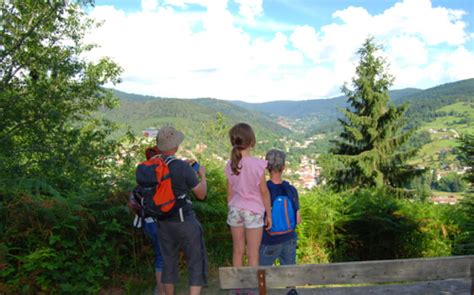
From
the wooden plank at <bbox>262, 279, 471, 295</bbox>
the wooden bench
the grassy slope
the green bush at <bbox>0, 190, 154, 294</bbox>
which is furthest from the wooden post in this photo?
the grassy slope

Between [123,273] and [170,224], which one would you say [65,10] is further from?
[170,224]

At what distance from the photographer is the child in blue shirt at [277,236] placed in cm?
354

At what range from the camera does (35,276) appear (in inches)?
149

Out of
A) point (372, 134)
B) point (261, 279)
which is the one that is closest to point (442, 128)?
point (372, 134)

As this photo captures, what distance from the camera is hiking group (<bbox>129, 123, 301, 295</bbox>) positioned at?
3.17 meters

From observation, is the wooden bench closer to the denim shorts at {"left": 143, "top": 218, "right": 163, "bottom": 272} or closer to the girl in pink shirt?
the girl in pink shirt

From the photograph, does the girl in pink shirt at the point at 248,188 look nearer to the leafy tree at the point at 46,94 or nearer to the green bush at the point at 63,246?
the green bush at the point at 63,246

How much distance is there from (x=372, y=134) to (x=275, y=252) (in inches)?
812

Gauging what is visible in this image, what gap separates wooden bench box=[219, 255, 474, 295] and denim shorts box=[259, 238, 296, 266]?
1.10 m

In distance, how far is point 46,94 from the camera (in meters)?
10.4

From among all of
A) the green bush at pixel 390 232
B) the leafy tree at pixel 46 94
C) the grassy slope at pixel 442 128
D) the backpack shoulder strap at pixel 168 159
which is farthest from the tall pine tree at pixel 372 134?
the grassy slope at pixel 442 128

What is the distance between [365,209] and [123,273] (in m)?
3.57

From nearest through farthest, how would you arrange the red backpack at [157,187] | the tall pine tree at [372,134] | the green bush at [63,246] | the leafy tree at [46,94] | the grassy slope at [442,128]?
the red backpack at [157,187], the green bush at [63,246], the leafy tree at [46,94], the tall pine tree at [372,134], the grassy slope at [442,128]

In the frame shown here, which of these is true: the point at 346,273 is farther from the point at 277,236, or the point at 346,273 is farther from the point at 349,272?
the point at 277,236
